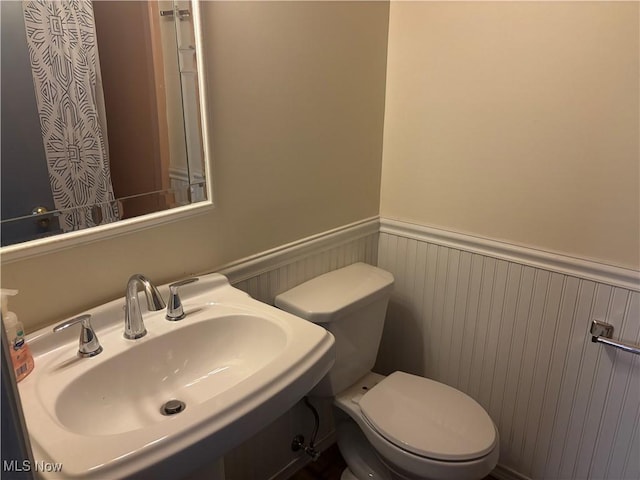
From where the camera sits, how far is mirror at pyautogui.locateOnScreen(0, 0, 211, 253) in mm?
991

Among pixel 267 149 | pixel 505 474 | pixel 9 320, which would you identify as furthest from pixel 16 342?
pixel 505 474

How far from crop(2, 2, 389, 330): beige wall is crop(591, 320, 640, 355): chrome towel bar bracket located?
836mm

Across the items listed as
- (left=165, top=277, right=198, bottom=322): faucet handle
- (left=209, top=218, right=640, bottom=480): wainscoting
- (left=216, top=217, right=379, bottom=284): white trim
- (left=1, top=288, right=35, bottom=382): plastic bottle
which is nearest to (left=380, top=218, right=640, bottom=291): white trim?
(left=209, top=218, right=640, bottom=480): wainscoting

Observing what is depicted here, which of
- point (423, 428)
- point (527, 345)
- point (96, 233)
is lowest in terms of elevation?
point (423, 428)

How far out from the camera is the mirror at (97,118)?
99 cm

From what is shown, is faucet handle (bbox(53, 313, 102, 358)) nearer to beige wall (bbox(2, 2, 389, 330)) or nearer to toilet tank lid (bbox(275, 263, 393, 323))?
beige wall (bbox(2, 2, 389, 330))

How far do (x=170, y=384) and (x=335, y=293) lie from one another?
0.61 metres

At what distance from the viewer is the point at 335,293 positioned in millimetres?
1577

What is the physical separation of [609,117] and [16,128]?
143 centimetres

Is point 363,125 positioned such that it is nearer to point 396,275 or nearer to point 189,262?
point 396,275

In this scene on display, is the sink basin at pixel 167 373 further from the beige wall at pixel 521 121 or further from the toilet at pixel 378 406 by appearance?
the beige wall at pixel 521 121

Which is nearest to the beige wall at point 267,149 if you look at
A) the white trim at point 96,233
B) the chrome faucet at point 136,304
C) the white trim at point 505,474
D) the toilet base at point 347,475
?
the white trim at point 96,233

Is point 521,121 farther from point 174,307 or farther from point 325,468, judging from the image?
point 325,468

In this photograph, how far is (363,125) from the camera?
5.74ft
